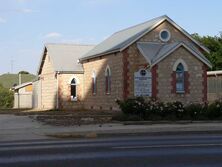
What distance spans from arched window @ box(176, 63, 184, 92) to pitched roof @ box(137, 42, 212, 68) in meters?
1.39

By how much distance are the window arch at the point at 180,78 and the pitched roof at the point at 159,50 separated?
1388 millimetres

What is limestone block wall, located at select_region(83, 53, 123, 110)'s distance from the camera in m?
38.9

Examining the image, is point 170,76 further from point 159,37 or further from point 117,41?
point 117,41

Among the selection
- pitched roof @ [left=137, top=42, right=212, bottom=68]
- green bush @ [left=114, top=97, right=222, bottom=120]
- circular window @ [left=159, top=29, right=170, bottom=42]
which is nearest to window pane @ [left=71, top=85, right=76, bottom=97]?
pitched roof @ [left=137, top=42, right=212, bottom=68]

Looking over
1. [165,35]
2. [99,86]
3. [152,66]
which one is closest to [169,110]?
[152,66]

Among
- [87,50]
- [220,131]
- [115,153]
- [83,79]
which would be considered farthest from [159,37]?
[115,153]

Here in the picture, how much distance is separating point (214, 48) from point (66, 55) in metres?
29.7

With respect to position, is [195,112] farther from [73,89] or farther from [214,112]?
[73,89]

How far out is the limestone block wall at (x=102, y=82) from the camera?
38906 mm

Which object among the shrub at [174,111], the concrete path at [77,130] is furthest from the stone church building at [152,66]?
the concrete path at [77,130]

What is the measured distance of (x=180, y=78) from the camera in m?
38.1

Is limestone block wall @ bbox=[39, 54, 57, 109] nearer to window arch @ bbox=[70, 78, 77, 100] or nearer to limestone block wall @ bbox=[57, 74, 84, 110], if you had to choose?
limestone block wall @ bbox=[57, 74, 84, 110]

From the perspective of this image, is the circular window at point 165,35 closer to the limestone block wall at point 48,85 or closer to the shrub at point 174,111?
the limestone block wall at point 48,85

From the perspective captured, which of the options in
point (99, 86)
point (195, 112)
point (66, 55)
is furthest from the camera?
point (66, 55)
